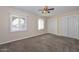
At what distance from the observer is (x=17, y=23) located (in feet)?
7.13

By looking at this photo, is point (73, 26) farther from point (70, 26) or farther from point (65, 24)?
point (65, 24)

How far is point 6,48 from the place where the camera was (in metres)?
2.11

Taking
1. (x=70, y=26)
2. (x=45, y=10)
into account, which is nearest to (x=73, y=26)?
(x=70, y=26)

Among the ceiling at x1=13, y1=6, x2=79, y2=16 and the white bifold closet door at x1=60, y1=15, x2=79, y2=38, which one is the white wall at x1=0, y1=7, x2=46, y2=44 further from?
the white bifold closet door at x1=60, y1=15, x2=79, y2=38

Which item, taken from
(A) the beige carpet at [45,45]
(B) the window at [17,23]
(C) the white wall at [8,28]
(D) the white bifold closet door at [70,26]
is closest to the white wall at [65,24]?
(D) the white bifold closet door at [70,26]

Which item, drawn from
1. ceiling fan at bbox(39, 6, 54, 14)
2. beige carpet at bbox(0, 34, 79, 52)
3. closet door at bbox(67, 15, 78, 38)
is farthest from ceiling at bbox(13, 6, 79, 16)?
beige carpet at bbox(0, 34, 79, 52)

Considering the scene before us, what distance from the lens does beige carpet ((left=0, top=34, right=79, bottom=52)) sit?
2139 millimetres

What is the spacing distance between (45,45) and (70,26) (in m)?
0.63

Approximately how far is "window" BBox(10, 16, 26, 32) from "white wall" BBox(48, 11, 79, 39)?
54 cm

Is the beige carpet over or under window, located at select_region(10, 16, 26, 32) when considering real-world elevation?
under
